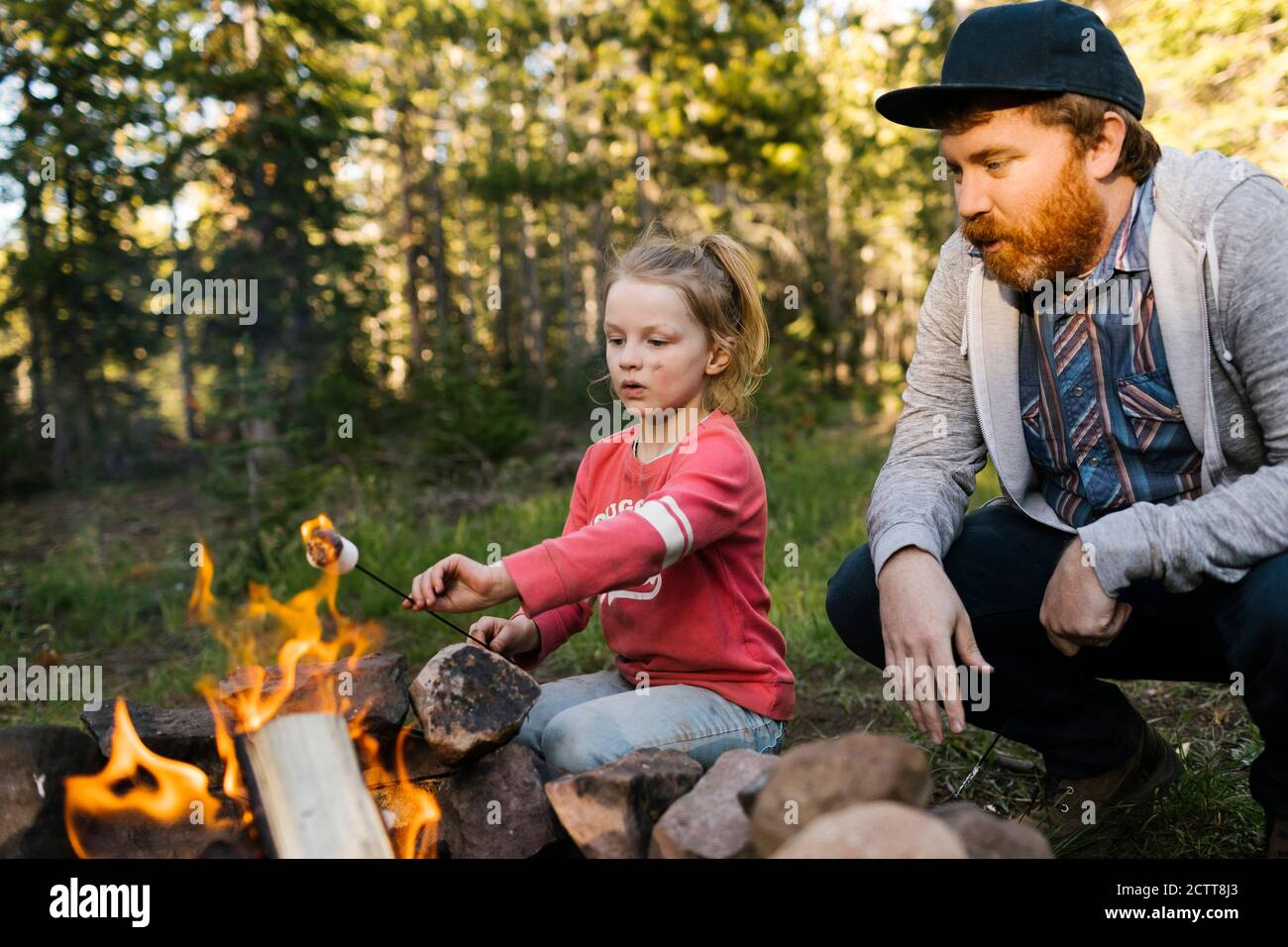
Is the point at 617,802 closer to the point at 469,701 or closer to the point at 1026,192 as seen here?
the point at 469,701

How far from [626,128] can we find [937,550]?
44.6 feet

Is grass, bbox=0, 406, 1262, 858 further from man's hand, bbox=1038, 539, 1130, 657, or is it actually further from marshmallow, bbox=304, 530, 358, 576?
marshmallow, bbox=304, 530, 358, 576

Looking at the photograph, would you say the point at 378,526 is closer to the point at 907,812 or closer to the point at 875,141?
the point at 907,812

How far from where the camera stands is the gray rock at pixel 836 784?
1.49 metres

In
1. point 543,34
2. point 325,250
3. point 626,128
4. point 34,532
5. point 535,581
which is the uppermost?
point 543,34

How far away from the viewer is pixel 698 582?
250 centimetres

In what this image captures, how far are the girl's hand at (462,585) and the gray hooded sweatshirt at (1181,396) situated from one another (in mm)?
915

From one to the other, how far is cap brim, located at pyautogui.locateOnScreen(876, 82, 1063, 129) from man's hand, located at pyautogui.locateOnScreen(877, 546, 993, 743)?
1049 millimetres

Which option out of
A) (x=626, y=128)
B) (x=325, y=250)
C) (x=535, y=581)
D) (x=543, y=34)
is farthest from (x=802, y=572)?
(x=543, y=34)

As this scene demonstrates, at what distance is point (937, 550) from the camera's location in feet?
7.40

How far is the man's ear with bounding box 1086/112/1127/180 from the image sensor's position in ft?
7.16

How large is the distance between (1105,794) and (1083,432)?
945mm

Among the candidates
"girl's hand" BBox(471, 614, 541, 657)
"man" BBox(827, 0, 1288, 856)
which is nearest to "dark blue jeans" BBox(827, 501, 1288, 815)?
"man" BBox(827, 0, 1288, 856)
